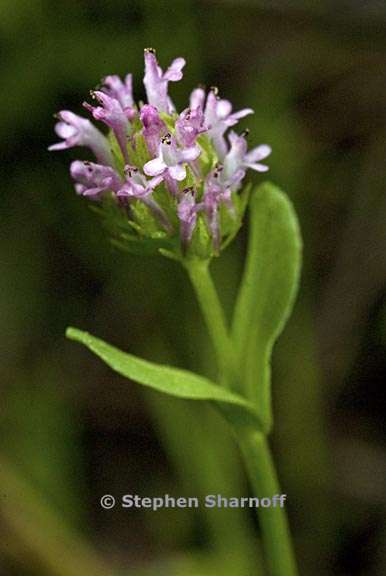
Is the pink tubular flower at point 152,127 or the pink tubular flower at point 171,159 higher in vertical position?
the pink tubular flower at point 152,127

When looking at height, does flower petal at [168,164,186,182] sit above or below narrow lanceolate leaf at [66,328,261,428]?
above

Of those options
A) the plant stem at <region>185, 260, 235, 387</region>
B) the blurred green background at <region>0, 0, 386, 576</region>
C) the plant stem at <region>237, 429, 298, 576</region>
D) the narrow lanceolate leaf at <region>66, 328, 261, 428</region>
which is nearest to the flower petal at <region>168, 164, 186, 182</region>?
the plant stem at <region>185, 260, 235, 387</region>

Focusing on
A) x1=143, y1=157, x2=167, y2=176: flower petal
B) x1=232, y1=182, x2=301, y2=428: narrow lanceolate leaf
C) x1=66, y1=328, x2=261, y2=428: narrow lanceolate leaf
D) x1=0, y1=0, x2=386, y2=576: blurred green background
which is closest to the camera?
x1=143, y1=157, x2=167, y2=176: flower petal

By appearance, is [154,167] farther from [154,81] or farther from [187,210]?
[154,81]

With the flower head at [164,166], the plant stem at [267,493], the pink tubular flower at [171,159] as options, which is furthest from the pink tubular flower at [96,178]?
the plant stem at [267,493]

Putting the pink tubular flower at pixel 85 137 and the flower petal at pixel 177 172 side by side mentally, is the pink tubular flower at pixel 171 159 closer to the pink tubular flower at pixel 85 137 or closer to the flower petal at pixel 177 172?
the flower petal at pixel 177 172

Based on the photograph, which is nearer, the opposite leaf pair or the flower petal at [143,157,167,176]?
the flower petal at [143,157,167,176]

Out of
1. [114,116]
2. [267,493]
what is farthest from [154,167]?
[267,493]
